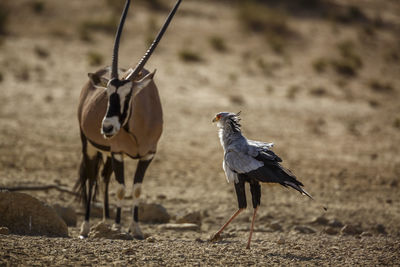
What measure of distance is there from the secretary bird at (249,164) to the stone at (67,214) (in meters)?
2.76

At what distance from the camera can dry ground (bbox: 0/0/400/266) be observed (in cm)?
677

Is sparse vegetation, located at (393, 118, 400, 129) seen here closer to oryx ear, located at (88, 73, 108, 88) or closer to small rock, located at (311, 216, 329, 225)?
small rock, located at (311, 216, 329, 225)

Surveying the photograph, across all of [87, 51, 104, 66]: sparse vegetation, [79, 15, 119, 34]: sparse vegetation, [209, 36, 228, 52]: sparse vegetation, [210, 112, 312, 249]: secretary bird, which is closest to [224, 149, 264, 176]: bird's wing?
[210, 112, 312, 249]: secretary bird

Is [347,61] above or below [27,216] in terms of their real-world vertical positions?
above

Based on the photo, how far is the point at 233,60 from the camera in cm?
2225

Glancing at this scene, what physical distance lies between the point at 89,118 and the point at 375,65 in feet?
55.2

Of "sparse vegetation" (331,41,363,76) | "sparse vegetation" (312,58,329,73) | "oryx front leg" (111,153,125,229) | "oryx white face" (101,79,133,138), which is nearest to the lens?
"oryx white face" (101,79,133,138)

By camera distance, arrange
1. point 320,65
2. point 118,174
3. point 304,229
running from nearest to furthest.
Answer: point 118,174 < point 304,229 < point 320,65

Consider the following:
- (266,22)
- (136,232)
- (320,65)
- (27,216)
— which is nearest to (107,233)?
(136,232)

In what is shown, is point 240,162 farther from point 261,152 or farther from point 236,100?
point 236,100

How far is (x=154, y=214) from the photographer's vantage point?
29.4 feet

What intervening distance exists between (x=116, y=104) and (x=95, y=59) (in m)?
13.3

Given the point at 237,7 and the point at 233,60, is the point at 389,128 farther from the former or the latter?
the point at 237,7

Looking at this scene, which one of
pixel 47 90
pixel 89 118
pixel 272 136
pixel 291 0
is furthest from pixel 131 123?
pixel 291 0
